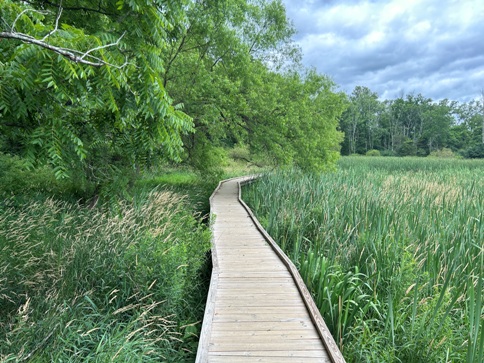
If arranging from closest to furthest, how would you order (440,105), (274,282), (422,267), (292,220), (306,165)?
(274,282), (422,267), (292,220), (306,165), (440,105)

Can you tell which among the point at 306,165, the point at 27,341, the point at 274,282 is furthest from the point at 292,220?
the point at 306,165

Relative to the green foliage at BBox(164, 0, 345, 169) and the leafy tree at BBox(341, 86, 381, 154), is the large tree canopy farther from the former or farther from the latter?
the leafy tree at BBox(341, 86, 381, 154)

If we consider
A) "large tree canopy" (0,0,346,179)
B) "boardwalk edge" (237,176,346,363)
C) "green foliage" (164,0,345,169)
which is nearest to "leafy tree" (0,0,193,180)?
"large tree canopy" (0,0,346,179)

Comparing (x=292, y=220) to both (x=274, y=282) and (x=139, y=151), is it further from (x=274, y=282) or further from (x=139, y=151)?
(x=139, y=151)

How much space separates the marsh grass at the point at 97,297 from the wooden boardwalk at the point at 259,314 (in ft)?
1.61

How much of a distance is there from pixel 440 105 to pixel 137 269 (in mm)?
83082

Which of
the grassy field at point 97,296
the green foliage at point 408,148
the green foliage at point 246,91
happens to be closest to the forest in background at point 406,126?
the green foliage at point 408,148

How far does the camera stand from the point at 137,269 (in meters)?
3.87

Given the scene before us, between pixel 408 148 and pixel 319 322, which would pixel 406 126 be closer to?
pixel 408 148

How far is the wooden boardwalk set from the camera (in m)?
2.65

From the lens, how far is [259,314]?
10.8ft

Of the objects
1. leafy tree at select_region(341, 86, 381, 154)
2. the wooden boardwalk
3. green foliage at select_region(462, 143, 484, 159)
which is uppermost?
leafy tree at select_region(341, 86, 381, 154)

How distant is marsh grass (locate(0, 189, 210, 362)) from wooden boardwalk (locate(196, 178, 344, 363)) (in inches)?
19.3

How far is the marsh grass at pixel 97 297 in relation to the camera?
2838mm
